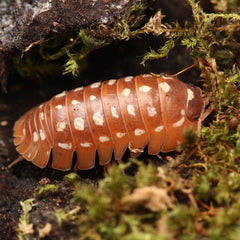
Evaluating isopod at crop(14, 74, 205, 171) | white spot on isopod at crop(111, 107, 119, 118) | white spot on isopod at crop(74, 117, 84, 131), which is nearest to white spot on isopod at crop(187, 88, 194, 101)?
isopod at crop(14, 74, 205, 171)

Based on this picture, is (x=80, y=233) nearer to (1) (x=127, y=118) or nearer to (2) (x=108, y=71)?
(1) (x=127, y=118)

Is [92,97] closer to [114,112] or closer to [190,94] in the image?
[114,112]

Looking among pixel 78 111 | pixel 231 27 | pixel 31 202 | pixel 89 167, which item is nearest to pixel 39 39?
pixel 78 111

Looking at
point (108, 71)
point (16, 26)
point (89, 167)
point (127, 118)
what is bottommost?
point (89, 167)

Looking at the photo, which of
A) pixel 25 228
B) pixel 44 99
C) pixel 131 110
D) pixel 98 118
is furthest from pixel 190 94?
pixel 44 99

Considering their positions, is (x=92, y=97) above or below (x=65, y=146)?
above

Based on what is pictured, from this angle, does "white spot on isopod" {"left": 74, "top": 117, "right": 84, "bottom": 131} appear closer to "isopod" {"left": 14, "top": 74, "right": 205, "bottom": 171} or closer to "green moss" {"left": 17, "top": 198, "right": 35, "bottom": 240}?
"isopod" {"left": 14, "top": 74, "right": 205, "bottom": 171}

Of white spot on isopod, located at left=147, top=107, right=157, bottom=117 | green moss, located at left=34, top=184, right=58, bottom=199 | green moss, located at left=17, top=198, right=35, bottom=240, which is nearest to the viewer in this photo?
green moss, located at left=17, top=198, right=35, bottom=240
